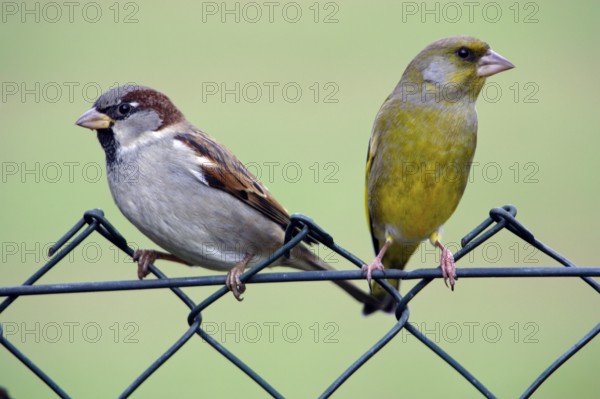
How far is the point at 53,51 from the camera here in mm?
9094

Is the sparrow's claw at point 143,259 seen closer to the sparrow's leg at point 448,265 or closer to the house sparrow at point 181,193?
the house sparrow at point 181,193

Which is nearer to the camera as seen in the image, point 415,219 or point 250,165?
point 415,219

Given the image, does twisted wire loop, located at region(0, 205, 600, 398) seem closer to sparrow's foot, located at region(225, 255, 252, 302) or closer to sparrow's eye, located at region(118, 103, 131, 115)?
sparrow's foot, located at region(225, 255, 252, 302)

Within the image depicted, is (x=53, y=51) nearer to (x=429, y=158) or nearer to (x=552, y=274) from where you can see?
(x=429, y=158)

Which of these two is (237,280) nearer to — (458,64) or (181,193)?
(181,193)

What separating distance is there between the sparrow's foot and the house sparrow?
19 mm

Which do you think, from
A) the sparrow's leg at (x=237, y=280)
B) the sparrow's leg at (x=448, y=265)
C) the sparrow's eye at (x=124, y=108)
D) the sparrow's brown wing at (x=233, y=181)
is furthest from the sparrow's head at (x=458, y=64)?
the sparrow's eye at (x=124, y=108)

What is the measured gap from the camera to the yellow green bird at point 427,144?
364cm

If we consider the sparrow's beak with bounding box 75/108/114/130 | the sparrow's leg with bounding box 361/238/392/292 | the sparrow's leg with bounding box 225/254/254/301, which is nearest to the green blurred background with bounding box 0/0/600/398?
the sparrow's leg with bounding box 361/238/392/292

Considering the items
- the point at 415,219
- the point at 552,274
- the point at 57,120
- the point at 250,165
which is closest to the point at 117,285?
the point at 552,274

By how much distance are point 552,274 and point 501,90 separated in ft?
20.4

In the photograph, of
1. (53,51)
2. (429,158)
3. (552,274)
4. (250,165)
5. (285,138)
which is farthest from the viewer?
(53,51)

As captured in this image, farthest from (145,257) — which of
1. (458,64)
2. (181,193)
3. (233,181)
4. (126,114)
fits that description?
(458,64)

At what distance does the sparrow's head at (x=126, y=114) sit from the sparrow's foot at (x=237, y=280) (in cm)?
62
